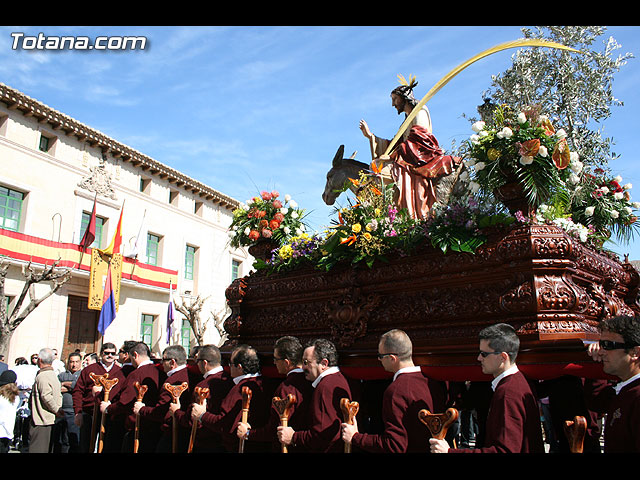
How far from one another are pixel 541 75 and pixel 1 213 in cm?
2059

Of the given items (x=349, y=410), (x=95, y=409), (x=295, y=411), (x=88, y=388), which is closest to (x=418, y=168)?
(x=295, y=411)

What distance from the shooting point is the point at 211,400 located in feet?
17.6

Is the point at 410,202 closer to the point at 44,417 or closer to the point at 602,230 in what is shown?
the point at 602,230

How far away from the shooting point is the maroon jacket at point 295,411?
14.7ft

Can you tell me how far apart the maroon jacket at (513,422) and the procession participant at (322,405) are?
1252 mm

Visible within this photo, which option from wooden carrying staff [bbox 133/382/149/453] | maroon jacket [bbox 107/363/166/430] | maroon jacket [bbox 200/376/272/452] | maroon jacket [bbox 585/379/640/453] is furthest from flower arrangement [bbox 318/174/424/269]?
maroon jacket [bbox 107/363/166/430]

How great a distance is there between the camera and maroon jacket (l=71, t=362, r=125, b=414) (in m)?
7.53

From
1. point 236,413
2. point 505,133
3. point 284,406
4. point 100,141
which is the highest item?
point 100,141

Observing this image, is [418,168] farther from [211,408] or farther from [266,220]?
[211,408]

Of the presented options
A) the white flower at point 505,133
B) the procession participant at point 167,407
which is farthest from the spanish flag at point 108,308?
the white flower at point 505,133

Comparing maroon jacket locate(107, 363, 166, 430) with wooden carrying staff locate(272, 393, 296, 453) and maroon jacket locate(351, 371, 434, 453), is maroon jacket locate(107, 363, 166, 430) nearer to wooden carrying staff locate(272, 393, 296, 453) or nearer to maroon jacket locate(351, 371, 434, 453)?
wooden carrying staff locate(272, 393, 296, 453)

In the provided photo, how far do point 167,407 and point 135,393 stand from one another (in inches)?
33.6

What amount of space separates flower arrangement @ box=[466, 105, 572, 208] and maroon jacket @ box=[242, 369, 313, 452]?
7.62 feet

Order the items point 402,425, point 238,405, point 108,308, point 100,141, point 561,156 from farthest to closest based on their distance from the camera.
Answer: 1. point 100,141
2. point 108,308
3. point 238,405
4. point 561,156
5. point 402,425
